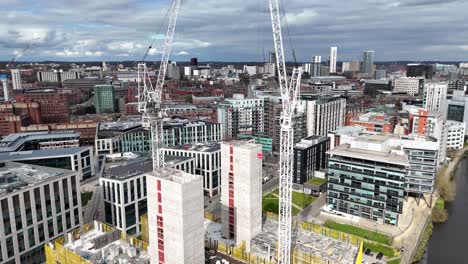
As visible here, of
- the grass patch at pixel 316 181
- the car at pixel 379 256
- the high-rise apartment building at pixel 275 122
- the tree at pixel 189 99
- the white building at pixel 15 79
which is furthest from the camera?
the white building at pixel 15 79

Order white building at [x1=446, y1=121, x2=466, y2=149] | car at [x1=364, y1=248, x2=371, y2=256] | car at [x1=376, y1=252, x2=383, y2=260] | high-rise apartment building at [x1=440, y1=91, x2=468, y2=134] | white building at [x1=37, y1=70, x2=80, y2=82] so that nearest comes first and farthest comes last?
car at [x1=376, y1=252, x2=383, y2=260], car at [x1=364, y1=248, x2=371, y2=256], white building at [x1=446, y1=121, x2=466, y2=149], high-rise apartment building at [x1=440, y1=91, x2=468, y2=134], white building at [x1=37, y1=70, x2=80, y2=82]

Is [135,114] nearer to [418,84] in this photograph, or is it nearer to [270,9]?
[270,9]

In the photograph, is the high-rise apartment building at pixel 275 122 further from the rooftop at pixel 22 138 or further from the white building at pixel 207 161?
the rooftop at pixel 22 138

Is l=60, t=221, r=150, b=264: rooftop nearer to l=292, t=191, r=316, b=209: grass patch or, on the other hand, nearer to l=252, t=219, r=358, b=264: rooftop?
l=252, t=219, r=358, b=264: rooftop

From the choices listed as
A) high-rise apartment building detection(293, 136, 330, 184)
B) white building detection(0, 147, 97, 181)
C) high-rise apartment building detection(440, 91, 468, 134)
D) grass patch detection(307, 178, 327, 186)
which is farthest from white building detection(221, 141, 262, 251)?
high-rise apartment building detection(440, 91, 468, 134)

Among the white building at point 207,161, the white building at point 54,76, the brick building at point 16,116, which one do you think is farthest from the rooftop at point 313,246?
the white building at point 54,76
